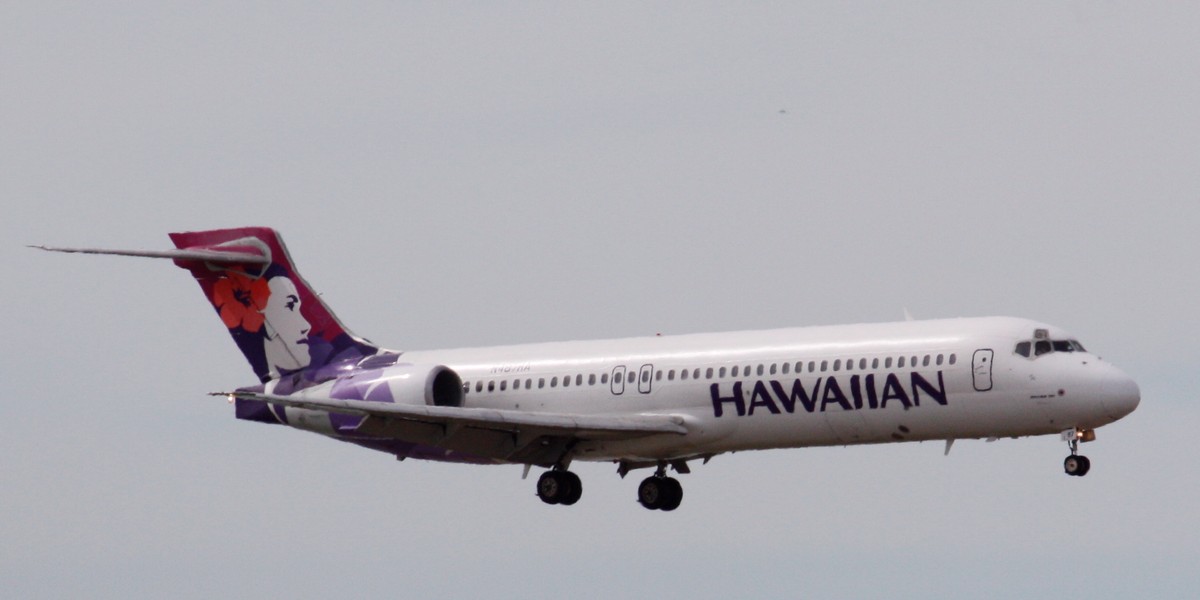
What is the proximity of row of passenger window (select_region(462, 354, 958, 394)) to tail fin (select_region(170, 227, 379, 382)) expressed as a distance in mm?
4313

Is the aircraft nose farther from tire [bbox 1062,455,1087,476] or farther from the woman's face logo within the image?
the woman's face logo

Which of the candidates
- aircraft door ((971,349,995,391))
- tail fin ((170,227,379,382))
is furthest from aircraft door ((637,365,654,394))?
tail fin ((170,227,379,382))

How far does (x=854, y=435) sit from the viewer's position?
47062 mm

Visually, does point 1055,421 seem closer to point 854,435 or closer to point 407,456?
point 854,435

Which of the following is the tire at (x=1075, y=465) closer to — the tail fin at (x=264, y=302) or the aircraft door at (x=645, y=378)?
the aircraft door at (x=645, y=378)

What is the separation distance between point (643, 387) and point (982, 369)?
7242mm

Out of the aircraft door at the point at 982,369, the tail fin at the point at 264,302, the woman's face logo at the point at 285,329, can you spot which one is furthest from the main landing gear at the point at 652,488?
the aircraft door at the point at 982,369


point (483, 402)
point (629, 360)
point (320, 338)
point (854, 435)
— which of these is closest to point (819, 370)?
point (854, 435)

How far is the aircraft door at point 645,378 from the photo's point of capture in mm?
49281

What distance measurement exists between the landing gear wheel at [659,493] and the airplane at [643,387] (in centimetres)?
4

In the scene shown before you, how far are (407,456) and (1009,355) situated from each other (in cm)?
1359

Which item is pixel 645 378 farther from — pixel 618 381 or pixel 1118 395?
pixel 1118 395

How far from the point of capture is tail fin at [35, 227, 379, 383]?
177 ft

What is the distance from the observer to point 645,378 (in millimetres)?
49344
